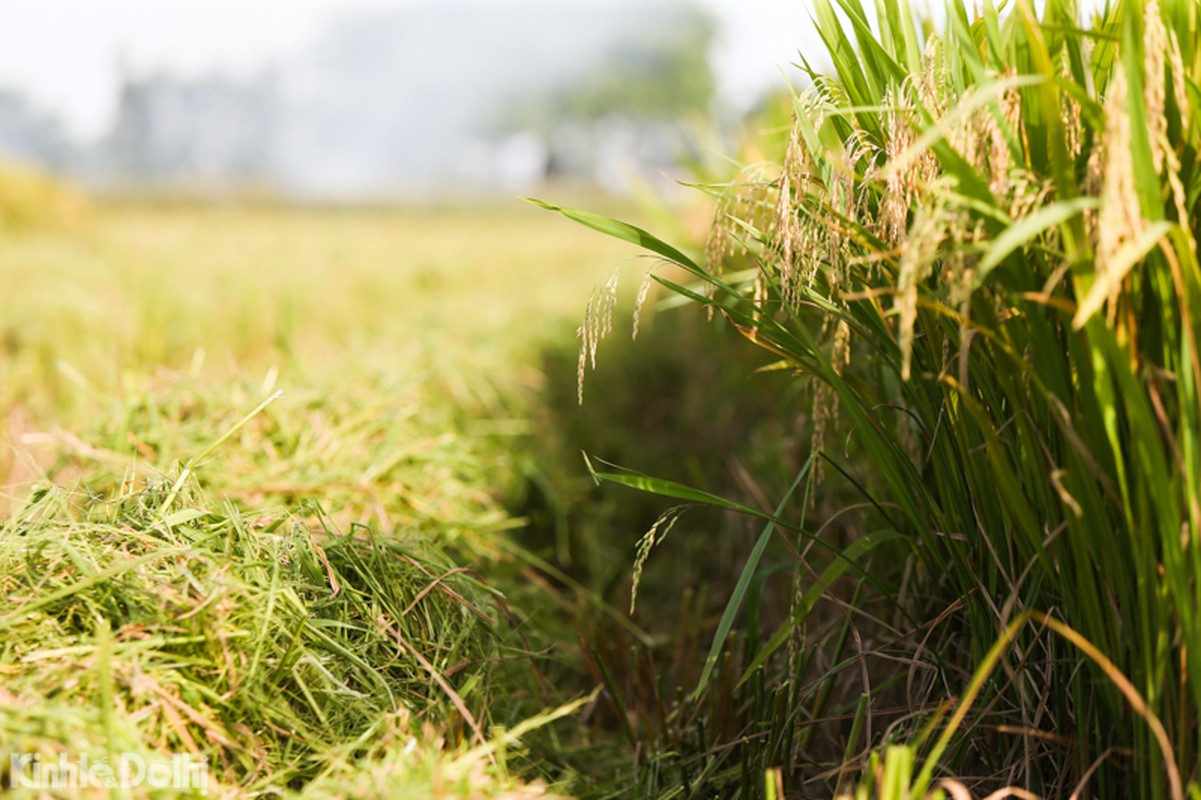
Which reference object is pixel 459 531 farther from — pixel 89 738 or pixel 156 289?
pixel 156 289

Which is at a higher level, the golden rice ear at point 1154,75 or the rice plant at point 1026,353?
the golden rice ear at point 1154,75

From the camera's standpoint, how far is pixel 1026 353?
2.76 feet

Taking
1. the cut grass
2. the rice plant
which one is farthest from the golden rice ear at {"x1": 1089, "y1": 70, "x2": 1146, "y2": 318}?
the cut grass

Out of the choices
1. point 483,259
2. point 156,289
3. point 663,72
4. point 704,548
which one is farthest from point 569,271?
point 663,72

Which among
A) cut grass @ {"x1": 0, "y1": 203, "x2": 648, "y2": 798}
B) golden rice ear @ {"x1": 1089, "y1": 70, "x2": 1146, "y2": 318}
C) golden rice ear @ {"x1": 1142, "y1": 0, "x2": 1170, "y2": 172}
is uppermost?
golden rice ear @ {"x1": 1142, "y1": 0, "x2": 1170, "y2": 172}

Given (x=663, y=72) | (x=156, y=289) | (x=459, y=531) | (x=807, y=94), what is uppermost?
(x=663, y=72)

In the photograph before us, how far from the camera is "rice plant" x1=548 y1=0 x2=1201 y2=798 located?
710 millimetres

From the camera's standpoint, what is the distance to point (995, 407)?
2.89ft

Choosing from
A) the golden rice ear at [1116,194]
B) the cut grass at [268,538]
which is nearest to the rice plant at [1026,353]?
the golden rice ear at [1116,194]

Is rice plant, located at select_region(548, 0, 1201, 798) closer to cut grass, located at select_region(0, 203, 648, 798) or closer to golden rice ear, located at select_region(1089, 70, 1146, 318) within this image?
golden rice ear, located at select_region(1089, 70, 1146, 318)

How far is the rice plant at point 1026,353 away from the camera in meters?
0.71

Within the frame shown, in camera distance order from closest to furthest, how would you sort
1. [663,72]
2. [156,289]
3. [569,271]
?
1. [156,289]
2. [569,271]
3. [663,72]

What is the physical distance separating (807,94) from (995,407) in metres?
A: 0.43

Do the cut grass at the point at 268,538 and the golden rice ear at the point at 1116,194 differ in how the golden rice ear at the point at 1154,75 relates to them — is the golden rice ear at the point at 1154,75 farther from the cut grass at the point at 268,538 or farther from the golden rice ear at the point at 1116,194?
the cut grass at the point at 268,538
